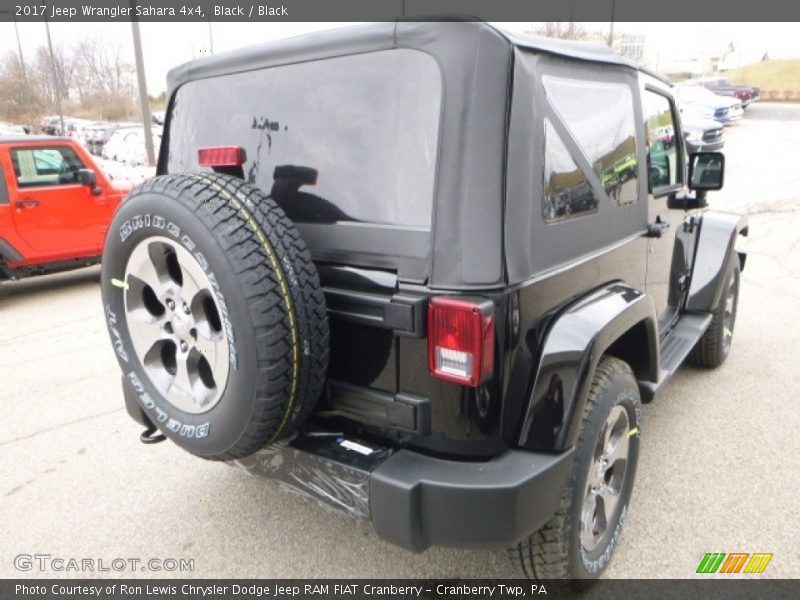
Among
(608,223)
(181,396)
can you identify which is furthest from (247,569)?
(608,223)

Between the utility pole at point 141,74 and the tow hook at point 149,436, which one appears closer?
the tow hook at point 149,436

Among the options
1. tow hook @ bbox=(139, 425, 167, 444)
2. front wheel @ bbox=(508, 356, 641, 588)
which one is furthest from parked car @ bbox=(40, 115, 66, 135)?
front wheel @ bbox=(508, 356, 641, 588)

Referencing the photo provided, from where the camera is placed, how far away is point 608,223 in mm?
2455

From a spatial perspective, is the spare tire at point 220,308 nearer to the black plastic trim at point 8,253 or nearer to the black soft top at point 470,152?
the black soft top at point 470,152

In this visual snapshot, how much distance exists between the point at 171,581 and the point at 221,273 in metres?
1.39

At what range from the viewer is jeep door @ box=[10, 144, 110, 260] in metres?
6.52

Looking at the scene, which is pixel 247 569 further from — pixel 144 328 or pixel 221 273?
pixel 221 273

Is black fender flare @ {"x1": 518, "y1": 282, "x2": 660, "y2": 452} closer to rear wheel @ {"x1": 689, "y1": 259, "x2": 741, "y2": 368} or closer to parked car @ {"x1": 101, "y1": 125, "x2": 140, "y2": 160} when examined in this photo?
rear wheel @ {"x1": 689, "y1": 259, "x2": 741, "y2": 368}

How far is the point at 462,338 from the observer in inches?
69.5

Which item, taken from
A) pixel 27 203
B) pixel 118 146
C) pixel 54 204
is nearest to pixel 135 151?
pixel 118 146

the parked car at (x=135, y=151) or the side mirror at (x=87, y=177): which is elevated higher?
the side mirror at (x=87, y=177)

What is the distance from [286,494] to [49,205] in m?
5.31

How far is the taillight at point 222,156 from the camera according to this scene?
2.22m

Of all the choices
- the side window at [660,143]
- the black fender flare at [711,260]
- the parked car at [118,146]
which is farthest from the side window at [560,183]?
the parked car at [118,146]
